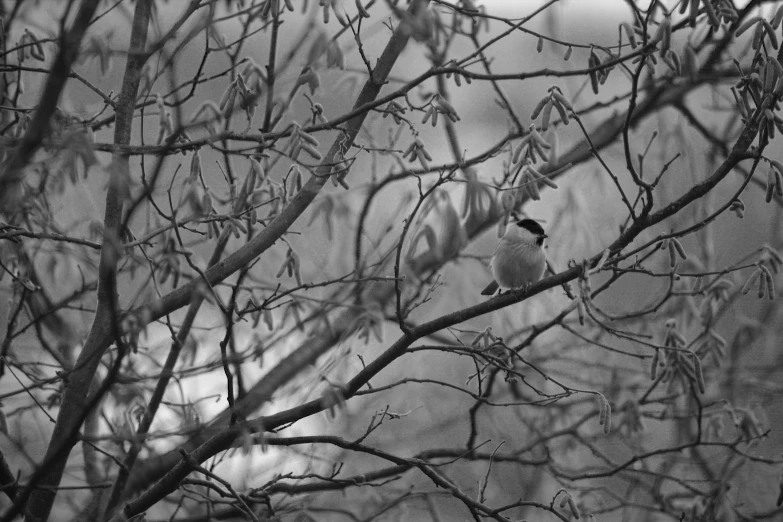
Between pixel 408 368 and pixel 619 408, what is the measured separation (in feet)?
5.85

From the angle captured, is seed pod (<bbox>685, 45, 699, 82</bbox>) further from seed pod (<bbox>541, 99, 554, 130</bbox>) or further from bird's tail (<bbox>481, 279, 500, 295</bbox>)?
bird's tail (<bbox>481, 279, 500, 295</bbox>)

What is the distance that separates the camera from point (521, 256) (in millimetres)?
4684

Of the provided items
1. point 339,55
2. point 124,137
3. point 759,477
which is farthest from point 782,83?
point 759,477

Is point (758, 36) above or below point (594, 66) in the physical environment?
below

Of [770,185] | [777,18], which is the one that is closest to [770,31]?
[777,18]

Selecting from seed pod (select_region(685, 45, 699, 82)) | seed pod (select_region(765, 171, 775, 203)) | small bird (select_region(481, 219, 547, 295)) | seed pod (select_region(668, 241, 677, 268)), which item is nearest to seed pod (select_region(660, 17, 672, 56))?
seed pod (select_region(685, 45, 699, 82))

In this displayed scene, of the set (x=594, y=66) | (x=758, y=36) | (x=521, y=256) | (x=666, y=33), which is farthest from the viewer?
(x=521, y=256)

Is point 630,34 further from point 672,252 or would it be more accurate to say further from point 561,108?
point 672,252

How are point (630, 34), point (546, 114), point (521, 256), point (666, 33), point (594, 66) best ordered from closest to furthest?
1. point (666, 33)
2. point (546, 114)
3. point (630, 34)
4. point (594, 66)
5. point (521, 256)

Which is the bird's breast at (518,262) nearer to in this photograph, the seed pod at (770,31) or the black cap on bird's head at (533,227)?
the black cap on bird's head at (533,227)

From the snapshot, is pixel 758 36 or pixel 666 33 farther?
pixel 758 36

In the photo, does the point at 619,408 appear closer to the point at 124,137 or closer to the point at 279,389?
the point at 279,389

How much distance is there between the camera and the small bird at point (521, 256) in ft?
15.4

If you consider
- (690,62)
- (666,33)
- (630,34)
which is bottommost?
(666,33)
